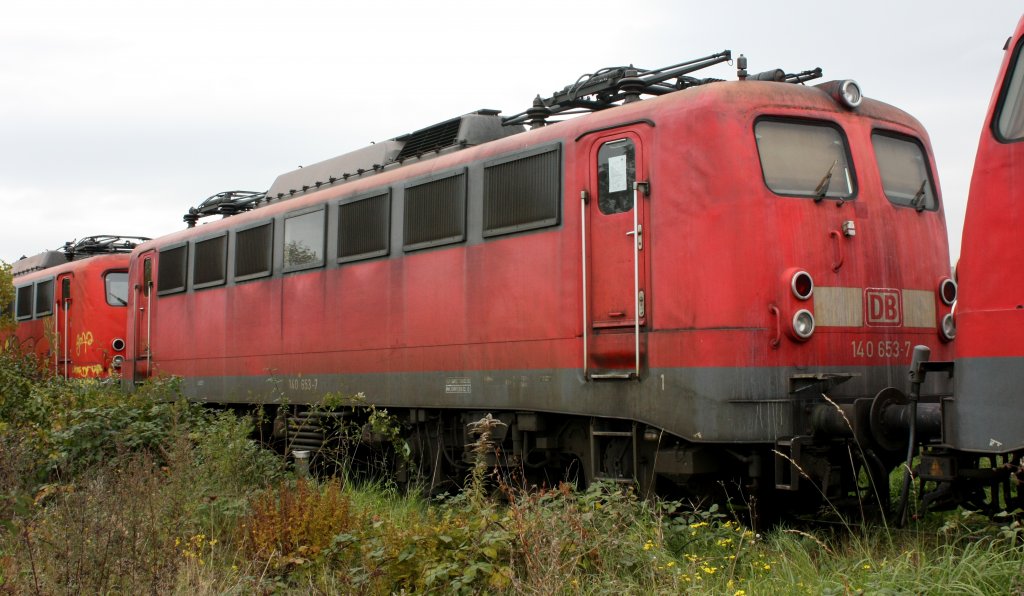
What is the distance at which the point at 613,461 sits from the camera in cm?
772

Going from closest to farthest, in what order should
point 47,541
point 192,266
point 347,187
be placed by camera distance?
point 47,541, point 347,187, point 192,266

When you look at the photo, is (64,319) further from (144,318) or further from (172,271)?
(172,271)

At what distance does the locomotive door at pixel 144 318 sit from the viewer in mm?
15148

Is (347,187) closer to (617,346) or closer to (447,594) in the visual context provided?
(617,346)

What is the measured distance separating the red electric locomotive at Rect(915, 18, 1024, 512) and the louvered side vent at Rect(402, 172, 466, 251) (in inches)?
185

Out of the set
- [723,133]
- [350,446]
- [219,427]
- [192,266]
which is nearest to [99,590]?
[219,427]

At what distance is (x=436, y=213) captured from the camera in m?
9.52

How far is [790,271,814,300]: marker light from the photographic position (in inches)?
274

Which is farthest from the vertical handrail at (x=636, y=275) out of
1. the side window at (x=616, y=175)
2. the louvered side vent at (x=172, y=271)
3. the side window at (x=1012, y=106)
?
the louvered side vent at (x=172, y=271)

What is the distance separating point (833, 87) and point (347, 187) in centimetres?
532

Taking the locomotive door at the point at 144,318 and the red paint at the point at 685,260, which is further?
the locomotive door at the point at 144,318

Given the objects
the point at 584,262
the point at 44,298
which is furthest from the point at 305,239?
the point at 44,298

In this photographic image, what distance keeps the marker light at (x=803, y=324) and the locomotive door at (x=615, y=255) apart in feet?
3.49

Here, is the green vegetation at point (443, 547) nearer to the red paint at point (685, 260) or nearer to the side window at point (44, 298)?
the red paint at point (685, 260)
